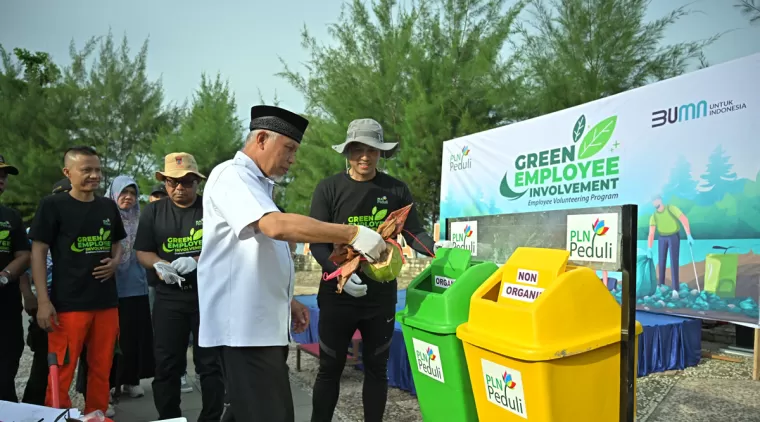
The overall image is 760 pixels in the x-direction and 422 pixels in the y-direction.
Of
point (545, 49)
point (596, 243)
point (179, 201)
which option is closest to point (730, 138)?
point (596, 243)

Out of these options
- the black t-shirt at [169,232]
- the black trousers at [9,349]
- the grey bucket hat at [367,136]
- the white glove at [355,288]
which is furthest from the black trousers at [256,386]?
the black trousers at [9,349]

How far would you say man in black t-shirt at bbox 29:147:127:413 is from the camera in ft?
9.74

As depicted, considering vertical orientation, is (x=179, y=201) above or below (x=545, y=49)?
below

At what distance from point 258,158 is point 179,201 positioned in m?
1.54

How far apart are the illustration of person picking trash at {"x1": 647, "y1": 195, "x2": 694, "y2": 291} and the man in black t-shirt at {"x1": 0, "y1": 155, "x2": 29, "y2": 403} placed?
5.41m

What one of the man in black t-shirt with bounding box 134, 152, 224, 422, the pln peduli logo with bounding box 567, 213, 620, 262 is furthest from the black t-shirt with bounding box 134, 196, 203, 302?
the pln peduli logo with bounding box 567, 213, 620, 262

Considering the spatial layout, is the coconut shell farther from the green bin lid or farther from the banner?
the banner

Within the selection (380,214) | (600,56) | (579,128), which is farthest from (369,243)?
(600,56)

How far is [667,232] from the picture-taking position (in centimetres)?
505

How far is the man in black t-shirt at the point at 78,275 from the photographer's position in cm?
297

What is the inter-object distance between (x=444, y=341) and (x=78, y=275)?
2250 mm

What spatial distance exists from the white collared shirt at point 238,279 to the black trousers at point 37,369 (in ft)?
7.13

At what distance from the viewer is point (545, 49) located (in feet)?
40.3

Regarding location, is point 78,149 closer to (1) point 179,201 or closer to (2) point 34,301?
(1) point 179,201
